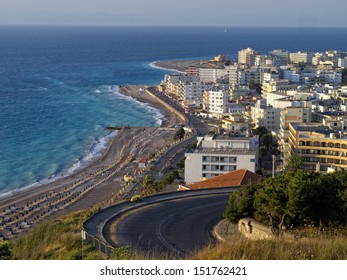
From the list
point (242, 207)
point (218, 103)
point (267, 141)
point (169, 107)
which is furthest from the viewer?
point (169, 107)

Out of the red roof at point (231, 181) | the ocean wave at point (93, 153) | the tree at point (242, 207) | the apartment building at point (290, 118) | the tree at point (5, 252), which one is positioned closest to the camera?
the tree at point (5, 252)

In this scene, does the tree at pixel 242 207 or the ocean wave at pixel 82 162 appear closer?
the tree at pixel 242 207

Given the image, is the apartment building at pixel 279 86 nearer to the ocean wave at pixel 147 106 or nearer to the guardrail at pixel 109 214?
the ocean wave at pixel 147 106

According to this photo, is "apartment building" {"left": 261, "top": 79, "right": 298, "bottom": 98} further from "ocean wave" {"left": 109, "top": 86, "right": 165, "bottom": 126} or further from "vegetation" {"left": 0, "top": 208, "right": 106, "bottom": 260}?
"vegetation" {"left": 0, "top": 208, "right": 106, "bottom": 260}

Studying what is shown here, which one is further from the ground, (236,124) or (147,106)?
(236,124)

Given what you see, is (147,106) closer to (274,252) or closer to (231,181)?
(231,181)

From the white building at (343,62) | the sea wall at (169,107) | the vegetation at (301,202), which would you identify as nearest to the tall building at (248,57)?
the white building at (343,62)

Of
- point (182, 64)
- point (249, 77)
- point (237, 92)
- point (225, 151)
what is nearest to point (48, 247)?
point (225, 151)
